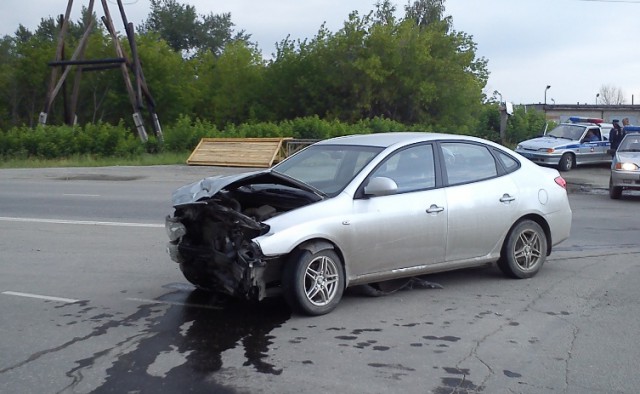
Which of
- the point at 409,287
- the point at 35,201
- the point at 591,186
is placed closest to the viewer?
the point at 409,287

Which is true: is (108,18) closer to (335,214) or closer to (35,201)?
(35,201)

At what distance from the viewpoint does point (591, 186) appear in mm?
22500

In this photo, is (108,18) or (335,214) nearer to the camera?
(335,214)

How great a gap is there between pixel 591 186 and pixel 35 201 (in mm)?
15042

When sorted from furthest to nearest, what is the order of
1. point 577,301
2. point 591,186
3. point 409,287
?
point 591,186 → point 409,287 → point 577,301

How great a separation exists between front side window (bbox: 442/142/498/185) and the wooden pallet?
2015 cm

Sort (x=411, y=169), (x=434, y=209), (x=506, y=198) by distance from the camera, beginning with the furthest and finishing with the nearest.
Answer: (x=506, y=198), (x=411, y=169), (x=434, y=209)

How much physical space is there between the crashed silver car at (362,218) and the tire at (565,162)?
18529 millimetres

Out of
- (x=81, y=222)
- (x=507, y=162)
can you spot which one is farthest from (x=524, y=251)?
(x=81, y=222)

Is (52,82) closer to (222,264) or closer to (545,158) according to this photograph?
(545,158)

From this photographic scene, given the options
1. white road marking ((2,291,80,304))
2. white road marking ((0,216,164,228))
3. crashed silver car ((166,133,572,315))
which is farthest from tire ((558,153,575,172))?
white road marking ((2,291,80,304))

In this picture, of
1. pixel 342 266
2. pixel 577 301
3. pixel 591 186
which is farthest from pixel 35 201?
pixel 591 186

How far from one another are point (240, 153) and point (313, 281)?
2324cm

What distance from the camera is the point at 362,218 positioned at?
7121 millimetres
